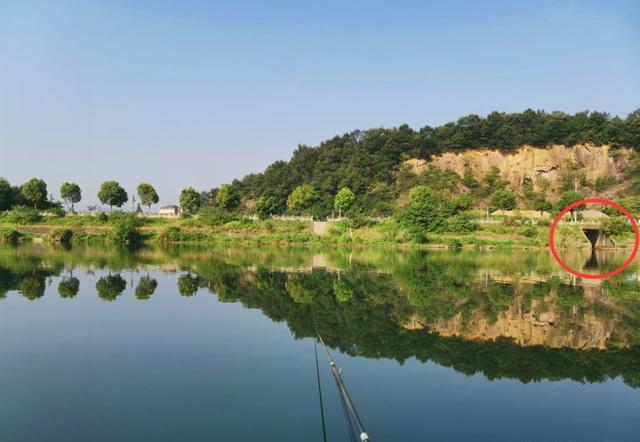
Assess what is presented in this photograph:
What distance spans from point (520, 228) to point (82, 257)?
33992mm

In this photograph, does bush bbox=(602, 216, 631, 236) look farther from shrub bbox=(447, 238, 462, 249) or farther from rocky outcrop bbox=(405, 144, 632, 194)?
rocky outcrop bbox=(405, 144, 632, 194)

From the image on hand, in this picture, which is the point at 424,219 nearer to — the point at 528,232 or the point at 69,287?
the point at 528,232

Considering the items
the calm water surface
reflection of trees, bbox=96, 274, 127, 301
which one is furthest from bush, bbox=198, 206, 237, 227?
the calm water surface

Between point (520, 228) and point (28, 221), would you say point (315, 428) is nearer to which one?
point (520, 228)

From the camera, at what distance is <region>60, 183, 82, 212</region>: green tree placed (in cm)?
5719

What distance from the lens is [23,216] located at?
48219 millimetres

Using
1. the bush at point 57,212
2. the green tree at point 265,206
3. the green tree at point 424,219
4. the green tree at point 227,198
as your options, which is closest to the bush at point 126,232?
the bush at point 57,212

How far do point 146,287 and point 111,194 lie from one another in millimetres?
40625

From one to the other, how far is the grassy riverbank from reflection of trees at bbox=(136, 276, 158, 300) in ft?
76.2

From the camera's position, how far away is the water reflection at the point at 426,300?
9.67m

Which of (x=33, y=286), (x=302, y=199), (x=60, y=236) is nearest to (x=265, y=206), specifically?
(x=302, y=199)

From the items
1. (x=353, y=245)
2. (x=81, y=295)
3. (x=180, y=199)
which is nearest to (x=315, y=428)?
(x=81, y=295)

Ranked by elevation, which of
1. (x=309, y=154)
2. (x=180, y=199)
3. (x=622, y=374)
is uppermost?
(x=309, y=154)

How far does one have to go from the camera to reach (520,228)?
4231cm
